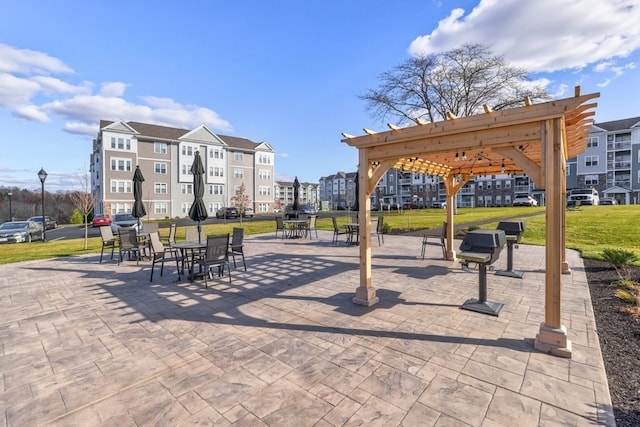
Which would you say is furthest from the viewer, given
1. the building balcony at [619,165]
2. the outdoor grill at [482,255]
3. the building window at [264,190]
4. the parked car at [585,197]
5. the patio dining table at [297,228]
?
the building window at [264,190]

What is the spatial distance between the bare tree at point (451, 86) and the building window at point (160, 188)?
29401mm

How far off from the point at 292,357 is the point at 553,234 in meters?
3.52

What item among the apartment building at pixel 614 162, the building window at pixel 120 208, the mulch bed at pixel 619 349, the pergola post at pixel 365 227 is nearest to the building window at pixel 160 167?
the building window at pixel 120 208

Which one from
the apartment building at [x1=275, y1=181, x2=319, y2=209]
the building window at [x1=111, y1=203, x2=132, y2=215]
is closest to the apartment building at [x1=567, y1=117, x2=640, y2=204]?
the apartment building at [x1=275, y1=181, x2=319, y2=209]

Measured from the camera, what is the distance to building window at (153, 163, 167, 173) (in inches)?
1520

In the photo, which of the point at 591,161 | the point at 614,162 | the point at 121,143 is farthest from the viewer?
the point at 591,161

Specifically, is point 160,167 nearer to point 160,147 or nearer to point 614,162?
point 160,147

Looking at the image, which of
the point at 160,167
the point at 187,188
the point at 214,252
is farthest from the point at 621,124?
the point at 160,167

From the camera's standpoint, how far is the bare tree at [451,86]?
69.6ft

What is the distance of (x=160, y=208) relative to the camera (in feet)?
127

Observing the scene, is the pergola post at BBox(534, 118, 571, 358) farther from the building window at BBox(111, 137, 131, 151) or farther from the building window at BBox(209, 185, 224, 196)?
the building window at BBox(209, 185, 224, 196)

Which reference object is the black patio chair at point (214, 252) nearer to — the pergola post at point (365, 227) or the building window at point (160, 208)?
the pergola post at point (365, 227)

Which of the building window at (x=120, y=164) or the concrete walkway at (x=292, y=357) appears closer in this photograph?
the concrete walkway at (x=292, y=357)

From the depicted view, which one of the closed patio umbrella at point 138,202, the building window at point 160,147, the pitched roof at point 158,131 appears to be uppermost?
the pitched roof at point 158,131
